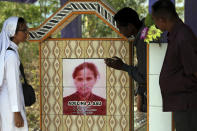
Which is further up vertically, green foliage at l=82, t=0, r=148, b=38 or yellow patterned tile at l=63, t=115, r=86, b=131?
green foliage at l=82, t=0, r=148, b=38

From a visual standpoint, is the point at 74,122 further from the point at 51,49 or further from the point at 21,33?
the point at 21,33

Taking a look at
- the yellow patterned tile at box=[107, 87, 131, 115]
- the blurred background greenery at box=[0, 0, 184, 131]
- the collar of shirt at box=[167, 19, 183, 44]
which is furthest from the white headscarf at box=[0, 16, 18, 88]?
the blurred background greenery at box=[0, 0, 184, 131]

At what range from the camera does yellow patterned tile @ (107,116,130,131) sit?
3.83 metres

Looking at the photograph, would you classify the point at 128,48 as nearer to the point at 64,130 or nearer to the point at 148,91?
the point at 148,91

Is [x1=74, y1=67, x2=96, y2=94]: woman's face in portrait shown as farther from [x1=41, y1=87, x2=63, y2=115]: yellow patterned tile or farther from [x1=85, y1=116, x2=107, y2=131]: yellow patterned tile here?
[x1=85, y1=116, x2=107, y2=131]: yellow patterned tile

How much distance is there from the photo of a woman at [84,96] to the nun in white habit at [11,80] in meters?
0.76

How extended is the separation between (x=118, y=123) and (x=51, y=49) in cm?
117

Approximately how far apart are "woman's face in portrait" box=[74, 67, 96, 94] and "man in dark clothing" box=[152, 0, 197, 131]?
4.39 ft

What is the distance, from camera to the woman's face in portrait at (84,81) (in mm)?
3859

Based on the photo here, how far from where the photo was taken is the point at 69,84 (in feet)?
12.8

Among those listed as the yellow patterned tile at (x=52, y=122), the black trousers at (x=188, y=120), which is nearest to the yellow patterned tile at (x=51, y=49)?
the yellow patterned tile at (x=52, y=122)

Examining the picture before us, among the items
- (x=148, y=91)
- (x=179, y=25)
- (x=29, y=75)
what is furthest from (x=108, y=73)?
(x=29, y=75)

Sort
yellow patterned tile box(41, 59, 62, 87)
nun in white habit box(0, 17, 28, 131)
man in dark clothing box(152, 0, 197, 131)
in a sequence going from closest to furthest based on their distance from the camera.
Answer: man in dark clothing box(152, 0, 197, 131)
nun in white habit box(0, 17, 28, 131)
yellow patterned tile box(41, 59, 62, 87)

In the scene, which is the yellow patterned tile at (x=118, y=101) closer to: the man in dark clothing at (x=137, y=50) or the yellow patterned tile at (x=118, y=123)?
the yellow patterned tile at (x=118, y=123)
